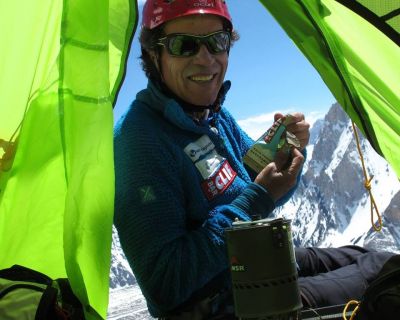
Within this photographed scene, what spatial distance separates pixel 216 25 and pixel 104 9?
2.91ft

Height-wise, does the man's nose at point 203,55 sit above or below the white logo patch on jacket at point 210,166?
above

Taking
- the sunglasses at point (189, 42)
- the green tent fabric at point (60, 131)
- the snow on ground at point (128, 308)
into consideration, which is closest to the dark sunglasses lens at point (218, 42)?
the sunglasses at point (189, 42)

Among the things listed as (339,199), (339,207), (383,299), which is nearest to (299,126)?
(383,299)

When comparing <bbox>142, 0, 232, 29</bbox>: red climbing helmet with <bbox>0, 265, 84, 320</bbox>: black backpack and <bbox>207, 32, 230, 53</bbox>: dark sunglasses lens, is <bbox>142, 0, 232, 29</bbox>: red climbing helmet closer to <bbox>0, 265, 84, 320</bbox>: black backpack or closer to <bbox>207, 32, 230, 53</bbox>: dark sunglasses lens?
<bbox>207, 32, 230, 53</bbox>: dark sunglasses lens

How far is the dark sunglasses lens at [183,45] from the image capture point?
2.64 meters

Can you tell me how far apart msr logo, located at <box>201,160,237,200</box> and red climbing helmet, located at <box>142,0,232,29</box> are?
29.7 inches

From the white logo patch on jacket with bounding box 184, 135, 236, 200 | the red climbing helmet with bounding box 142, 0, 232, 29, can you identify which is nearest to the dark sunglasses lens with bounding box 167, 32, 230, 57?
the red climbing helmet with bounding box 142, 0, 232, 29

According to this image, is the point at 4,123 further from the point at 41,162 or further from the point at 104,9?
the point at 104,9

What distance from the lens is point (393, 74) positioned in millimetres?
2246

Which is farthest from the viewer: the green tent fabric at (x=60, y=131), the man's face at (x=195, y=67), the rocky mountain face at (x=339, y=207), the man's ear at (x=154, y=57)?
the rocky mountain face at (x=339, y=207)

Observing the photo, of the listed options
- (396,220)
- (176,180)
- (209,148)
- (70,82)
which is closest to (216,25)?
(209,148)

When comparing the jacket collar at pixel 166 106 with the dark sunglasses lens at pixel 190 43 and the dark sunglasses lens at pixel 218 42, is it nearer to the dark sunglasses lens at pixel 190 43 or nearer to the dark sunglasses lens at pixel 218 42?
the dark sunglasses lens at pixel 190 43

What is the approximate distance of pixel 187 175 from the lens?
8.22ft

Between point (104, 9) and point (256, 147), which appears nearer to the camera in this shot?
point (104, 9)
